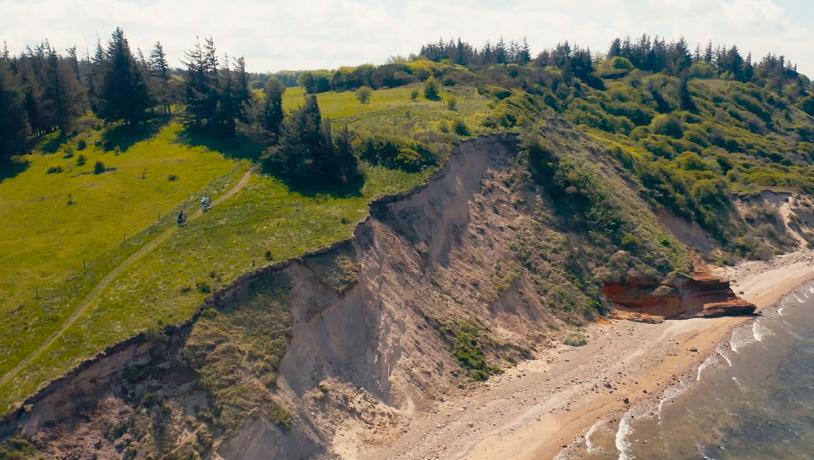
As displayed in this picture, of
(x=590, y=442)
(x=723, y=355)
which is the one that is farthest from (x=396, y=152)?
(x=723, y=355)

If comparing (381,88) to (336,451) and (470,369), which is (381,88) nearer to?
(470,369)

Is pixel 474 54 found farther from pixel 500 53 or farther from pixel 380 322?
pixel 380 322

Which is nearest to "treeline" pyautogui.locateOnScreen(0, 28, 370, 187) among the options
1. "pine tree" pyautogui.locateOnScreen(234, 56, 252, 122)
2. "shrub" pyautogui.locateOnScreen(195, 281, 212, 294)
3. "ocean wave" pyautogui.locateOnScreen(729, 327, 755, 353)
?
"pine tree" pyautogui.locateOnScreen(234, 56, 252, 122)

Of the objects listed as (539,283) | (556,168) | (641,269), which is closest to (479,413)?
(539,283)

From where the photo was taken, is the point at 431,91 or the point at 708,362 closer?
the point at 708,362

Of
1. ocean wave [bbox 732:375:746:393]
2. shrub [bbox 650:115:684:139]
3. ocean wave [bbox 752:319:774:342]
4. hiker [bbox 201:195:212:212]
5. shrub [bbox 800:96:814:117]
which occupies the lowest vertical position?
ocean wave [bbox 732:375:746:393]

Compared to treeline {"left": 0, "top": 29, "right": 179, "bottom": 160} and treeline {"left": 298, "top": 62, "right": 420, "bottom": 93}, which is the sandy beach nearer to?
treeline {"left": 0, "top": 29, "right": 179, "bottom": 160}

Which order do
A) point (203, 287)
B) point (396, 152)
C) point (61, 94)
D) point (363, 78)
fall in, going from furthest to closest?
point (363, 78)
point (61, 94)
point (396, 152)
point (203, 287)
